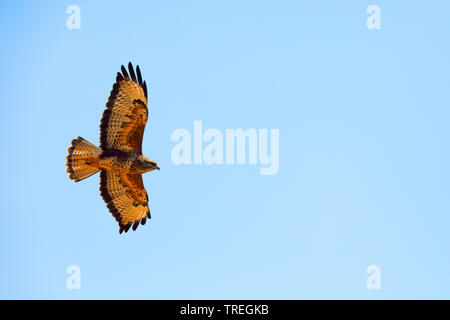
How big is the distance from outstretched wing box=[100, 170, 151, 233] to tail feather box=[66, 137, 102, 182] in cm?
70

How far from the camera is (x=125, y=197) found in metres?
10.5

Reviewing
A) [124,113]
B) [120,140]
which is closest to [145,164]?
[120,140]

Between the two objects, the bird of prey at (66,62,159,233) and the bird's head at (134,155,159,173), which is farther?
the bird's head at (134,155,159,173)

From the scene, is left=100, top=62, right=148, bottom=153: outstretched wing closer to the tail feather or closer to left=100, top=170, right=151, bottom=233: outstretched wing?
the tail feather

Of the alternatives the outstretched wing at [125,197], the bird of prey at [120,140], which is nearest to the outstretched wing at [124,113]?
the bird of prey at [120,140]

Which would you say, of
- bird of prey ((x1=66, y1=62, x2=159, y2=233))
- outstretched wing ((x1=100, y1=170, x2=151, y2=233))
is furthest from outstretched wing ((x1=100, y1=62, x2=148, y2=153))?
outstretched wing ((x1=100, y1=170, x2=151, y2=233))

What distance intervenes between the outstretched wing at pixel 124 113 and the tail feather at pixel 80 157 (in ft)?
0.68

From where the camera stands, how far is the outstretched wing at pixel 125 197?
404 inches

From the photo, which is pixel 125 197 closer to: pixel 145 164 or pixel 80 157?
pixel 145 164

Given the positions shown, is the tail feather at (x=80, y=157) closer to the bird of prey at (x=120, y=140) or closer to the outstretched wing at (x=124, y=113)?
the bird of prey at (x=120, y=140)

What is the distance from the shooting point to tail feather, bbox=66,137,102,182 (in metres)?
9.31
